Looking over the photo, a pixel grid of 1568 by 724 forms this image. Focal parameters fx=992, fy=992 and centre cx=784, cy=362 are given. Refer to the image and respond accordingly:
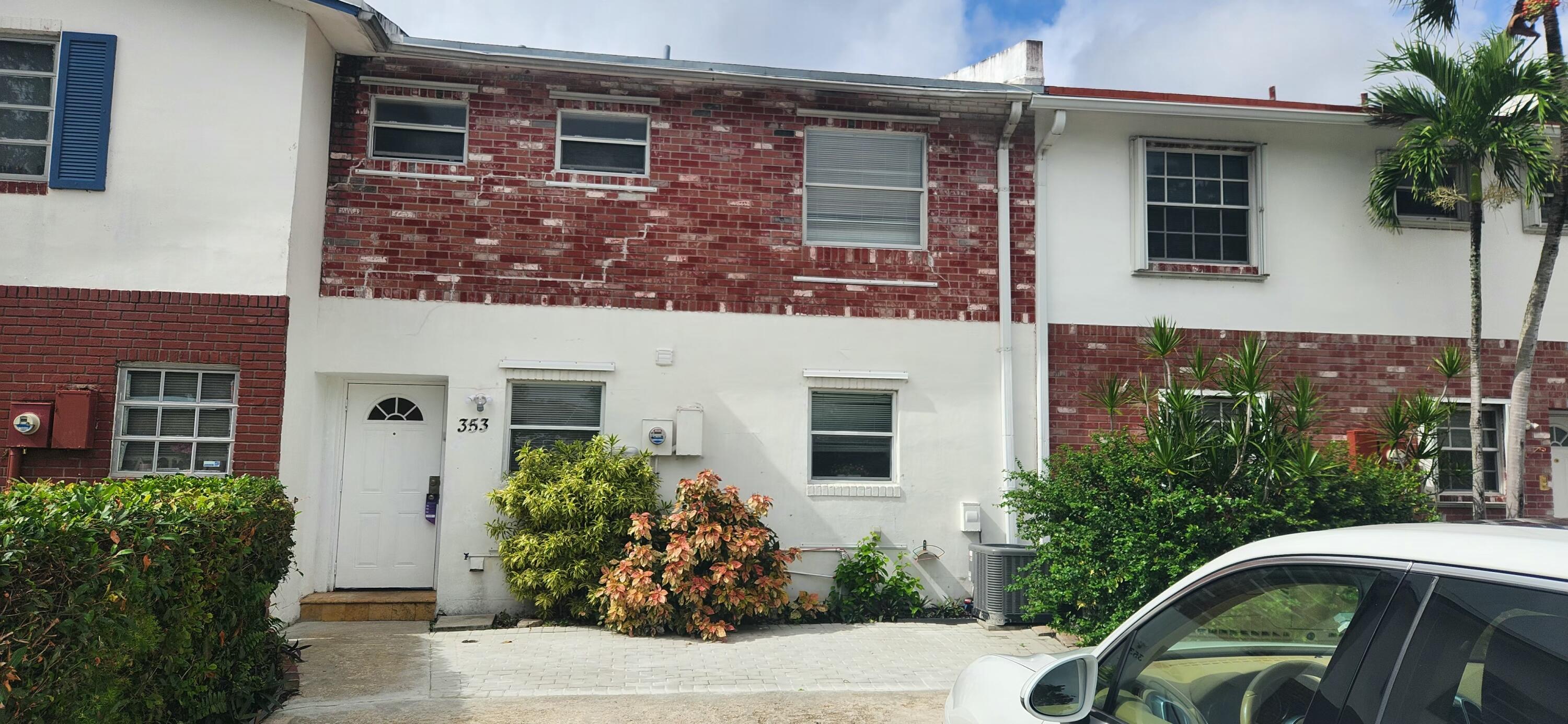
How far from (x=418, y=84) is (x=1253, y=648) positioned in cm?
922

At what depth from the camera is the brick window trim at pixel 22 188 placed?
8.48 meters

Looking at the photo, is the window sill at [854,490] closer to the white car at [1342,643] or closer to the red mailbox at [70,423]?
the red mailbox at [70,423]

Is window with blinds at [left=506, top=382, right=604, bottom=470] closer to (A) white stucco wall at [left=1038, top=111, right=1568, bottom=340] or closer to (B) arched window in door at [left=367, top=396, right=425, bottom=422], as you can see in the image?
(B) arched window in door at [left=367, top=396, right=425, bottom=422]

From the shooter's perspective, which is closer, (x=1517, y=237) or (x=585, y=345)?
(x=585, y=345)

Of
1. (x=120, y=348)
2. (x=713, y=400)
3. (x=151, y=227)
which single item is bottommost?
(x=713, y=400)

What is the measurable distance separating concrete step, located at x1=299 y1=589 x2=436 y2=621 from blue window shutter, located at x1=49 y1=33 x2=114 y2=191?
407 cm

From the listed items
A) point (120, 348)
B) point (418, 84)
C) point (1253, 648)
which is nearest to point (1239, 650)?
point (1253, 648)

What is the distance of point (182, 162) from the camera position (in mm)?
8648

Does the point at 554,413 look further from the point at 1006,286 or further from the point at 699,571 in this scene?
the point at 1006,286

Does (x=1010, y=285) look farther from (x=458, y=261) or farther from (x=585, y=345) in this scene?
(x=458, y=261)

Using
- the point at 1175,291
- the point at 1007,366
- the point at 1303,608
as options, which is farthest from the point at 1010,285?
the point at 1303,608

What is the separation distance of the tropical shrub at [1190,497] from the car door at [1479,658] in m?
5.73

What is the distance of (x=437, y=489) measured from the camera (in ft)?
31.8

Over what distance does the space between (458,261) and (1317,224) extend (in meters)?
9.01
